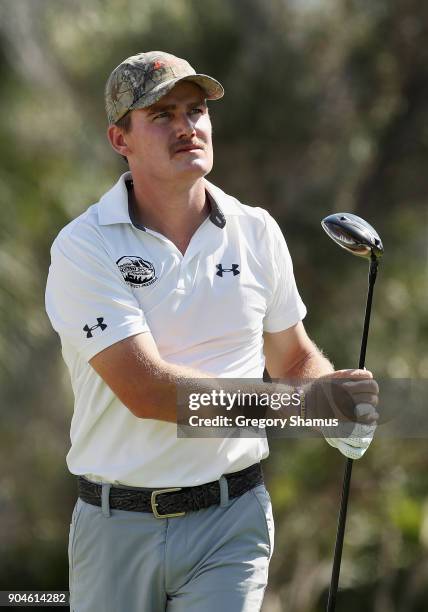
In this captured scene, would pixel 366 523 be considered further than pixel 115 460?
Yes

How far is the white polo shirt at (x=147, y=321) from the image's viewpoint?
411cm

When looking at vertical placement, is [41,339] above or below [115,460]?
above

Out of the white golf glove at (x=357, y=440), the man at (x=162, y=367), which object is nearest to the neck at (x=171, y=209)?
the man at (x=162, y=367)

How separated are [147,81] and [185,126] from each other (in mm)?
218

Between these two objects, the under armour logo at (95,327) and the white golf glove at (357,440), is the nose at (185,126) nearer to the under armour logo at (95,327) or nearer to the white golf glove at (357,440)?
the under armour logo at (95,327)

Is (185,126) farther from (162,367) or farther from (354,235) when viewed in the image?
(162,367)

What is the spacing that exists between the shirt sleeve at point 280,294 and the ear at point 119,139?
0.62m

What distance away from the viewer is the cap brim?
4328mm

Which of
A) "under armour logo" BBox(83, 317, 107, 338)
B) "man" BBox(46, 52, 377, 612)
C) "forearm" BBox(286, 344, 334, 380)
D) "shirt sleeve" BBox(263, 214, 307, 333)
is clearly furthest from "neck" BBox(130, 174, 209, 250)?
"forearm" BBox(286, 344, 334, 380)

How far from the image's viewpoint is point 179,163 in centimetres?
436

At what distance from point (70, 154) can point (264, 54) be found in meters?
3.44

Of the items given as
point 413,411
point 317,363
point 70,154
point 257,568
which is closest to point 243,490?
point 257,568

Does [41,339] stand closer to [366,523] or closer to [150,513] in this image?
[366,523]

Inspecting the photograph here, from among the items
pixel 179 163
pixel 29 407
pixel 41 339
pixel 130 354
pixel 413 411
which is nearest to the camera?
pixel 130 354
